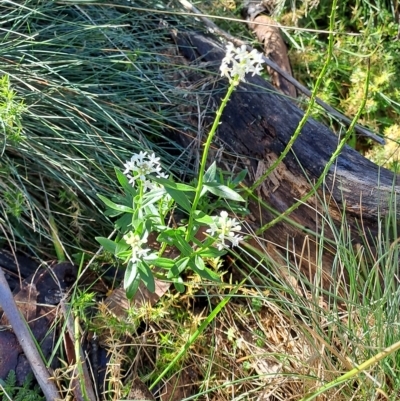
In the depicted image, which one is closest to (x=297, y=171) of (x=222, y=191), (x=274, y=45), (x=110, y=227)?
(x=222, y=191)

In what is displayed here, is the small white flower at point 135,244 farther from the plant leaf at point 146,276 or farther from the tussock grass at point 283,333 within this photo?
the tussock grass at point 283,333

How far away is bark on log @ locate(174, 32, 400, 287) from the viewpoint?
1599 mm

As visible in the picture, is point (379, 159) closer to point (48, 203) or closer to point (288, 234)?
point (288, 234)

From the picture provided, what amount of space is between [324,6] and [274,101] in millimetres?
916

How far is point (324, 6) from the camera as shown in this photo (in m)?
2.47

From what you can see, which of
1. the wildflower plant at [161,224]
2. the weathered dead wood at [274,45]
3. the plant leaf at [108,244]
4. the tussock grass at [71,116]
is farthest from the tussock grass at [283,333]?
the weathered dead wood at [274,45]

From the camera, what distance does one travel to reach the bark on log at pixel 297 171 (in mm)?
1599

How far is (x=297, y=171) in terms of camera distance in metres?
1.67

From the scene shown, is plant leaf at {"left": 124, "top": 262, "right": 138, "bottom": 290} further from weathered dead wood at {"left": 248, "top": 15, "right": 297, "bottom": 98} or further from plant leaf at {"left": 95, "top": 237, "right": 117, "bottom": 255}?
weathered dead wood at {"left": 248, "top": 15, "right": 297, "bottom": 98}

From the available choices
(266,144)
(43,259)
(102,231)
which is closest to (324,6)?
(266,144)

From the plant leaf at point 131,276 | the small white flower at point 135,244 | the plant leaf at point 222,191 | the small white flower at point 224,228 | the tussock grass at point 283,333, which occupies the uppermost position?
the plant leaf at point 222,191

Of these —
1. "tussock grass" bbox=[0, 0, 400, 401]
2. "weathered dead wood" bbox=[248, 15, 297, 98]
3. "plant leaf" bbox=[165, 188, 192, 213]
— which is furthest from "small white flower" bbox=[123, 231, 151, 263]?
"weathered dead wood" bbox=[248, 15, 297, 98]

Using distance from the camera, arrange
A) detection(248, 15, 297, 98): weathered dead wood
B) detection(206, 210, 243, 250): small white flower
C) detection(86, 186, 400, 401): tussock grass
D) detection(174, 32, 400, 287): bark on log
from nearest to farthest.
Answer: detection(206, 210, 243, 250): small white flower, detection(86, 186, 400, 401): tussock grass, detection(174, 32, 400, 287): bark on log, detection(248, 15, 297, 98): weathered dead wood

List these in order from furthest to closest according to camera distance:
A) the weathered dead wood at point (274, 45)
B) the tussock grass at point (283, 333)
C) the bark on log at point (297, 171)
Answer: the weathered dead wood at point (274, 45)
the bark on log at point (297, 171)
the tussock grass at point (283, 333)
